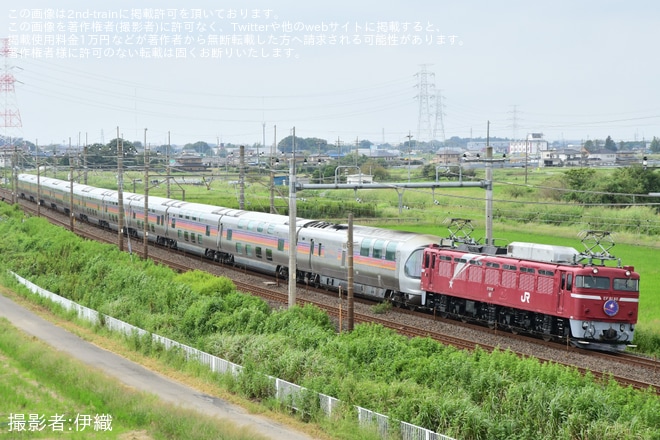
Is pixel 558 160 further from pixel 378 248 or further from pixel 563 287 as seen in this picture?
pixel 563 287

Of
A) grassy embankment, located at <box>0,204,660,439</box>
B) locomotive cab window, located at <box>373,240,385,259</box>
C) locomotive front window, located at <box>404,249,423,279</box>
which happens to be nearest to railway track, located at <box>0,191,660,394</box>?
locomotive front window, located at <box>404,249,423,279</box>

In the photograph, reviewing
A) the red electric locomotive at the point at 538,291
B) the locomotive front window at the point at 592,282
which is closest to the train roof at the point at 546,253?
the red electric locomotive at the point at 538,291

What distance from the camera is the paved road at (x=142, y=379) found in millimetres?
20919

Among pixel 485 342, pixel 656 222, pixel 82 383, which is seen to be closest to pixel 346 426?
pixel 82 383

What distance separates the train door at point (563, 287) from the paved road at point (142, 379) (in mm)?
13183

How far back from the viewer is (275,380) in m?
Result: 23.0

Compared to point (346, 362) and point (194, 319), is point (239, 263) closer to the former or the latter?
point (194, 319)

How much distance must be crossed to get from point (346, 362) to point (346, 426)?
4.85 m

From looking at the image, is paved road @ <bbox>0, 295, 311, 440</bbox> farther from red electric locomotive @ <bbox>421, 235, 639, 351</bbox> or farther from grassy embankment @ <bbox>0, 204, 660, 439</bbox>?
red electric locomotive @ <bbox>421, 235, 639, 351</bbox>

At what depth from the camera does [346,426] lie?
1955cm

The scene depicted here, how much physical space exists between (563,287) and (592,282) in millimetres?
1051

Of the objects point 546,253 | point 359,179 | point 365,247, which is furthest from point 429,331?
point 359,179

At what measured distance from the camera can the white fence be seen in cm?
1845

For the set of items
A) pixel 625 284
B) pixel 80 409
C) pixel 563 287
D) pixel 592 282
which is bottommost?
pixel 80 409
